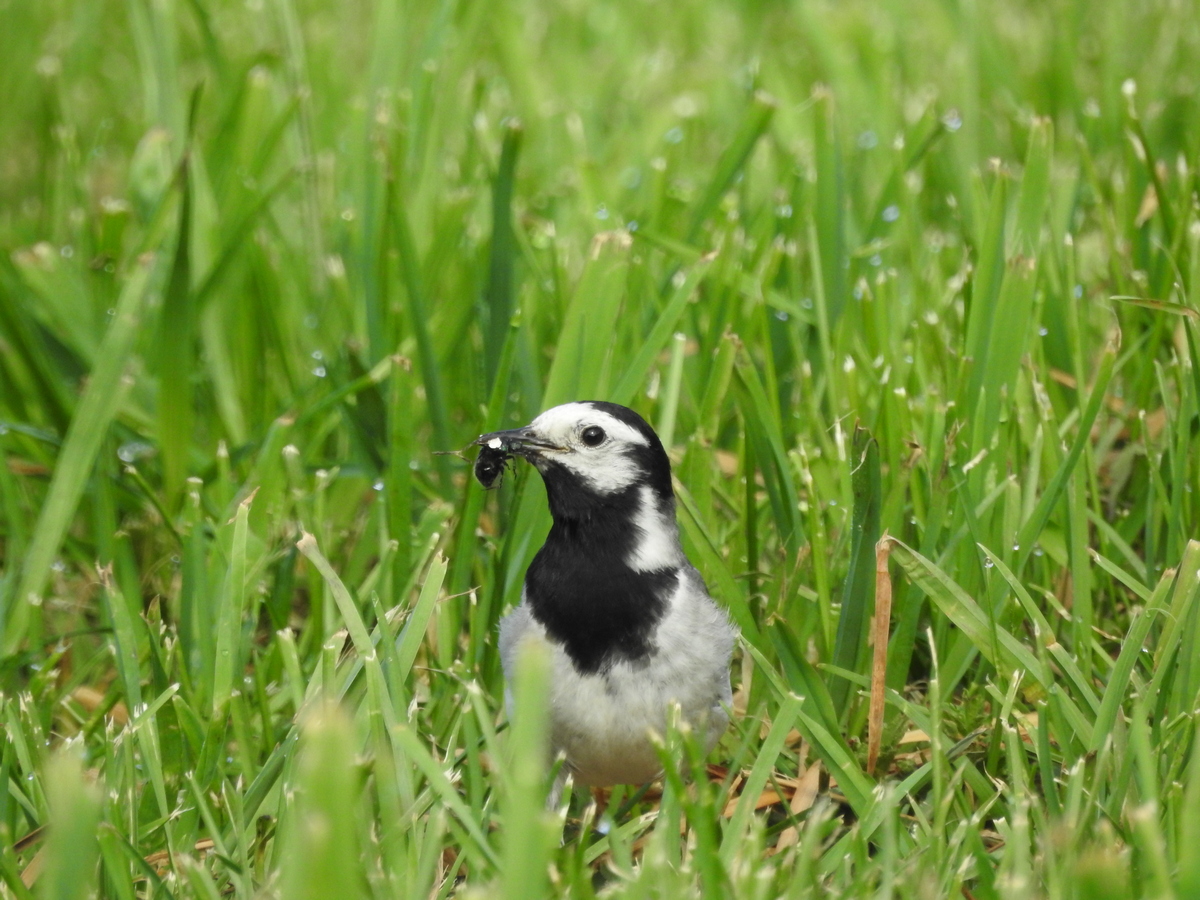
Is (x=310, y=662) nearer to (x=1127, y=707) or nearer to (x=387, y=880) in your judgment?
(x=387, y=880)

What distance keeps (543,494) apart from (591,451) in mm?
407

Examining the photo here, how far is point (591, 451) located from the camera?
232 centimetres

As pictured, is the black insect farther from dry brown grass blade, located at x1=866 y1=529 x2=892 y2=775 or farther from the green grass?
dry brown grass blade, located at x1=866 y1=529 x2=892 y2=775

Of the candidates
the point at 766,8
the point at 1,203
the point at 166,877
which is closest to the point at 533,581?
the point at 166,877

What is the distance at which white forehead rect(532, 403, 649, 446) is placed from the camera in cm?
228

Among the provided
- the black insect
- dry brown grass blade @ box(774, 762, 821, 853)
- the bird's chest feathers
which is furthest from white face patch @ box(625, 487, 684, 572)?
dry brown grass blade @ box(774, 762, 821, 853)

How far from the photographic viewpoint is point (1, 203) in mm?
4824

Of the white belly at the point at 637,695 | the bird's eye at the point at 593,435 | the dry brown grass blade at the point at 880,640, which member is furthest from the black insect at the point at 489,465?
the dry brown grass blade at the point at 880,640

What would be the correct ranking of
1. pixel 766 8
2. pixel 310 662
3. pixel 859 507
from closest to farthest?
1. pixel 859 507
2. pixel 310 662
3. pixel 766 8

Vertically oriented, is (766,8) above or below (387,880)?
above

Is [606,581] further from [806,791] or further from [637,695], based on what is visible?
[806,791]

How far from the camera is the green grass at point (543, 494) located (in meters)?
1.94

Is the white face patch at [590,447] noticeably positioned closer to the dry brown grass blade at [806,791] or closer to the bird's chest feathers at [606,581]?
the bird's chest feathers at [606,581]

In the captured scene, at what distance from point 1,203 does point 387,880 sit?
383 cm
